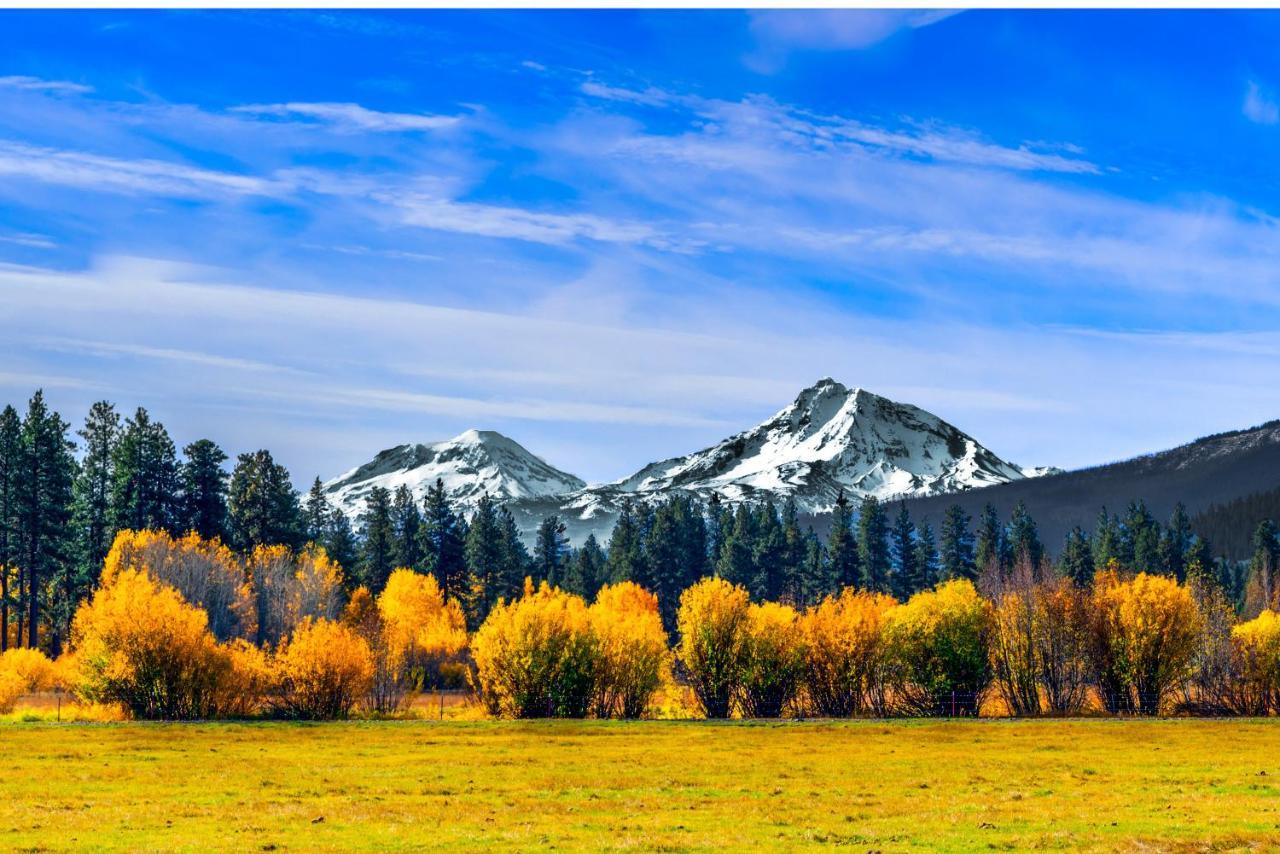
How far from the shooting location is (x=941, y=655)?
78812mm

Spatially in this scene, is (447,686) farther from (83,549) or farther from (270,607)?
(83,549)

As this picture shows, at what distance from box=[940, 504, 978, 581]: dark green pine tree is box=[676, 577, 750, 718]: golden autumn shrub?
256 feet

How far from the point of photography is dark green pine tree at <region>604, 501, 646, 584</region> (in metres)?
150

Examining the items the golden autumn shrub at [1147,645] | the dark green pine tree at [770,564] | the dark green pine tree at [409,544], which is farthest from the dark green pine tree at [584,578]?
the golden autumn shrub at [1147,645]

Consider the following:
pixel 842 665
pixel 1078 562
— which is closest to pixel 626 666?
pixel 842 665

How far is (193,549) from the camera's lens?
10150 centimetres

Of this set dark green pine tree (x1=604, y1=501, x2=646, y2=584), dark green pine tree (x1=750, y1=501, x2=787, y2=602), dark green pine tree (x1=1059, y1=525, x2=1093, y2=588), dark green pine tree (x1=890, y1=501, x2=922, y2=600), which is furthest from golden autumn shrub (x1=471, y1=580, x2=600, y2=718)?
dark green pine tree (x1=1059, y1=525, x2=1093, y2=588)

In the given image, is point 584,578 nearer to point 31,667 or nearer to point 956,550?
point 956,550

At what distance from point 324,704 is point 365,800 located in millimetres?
36299

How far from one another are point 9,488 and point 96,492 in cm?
773

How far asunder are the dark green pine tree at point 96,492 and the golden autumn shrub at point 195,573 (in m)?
5.70

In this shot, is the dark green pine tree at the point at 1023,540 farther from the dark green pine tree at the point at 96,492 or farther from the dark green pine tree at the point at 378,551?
the dark green pine tree at the point at 96,492

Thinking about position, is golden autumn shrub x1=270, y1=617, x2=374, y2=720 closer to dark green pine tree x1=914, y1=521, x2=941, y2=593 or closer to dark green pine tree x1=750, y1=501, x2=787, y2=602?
dark green pine tree x1=750, y1=501, x2=787, y2=602

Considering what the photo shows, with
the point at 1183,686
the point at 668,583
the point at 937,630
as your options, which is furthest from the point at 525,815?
the point at 668,583
